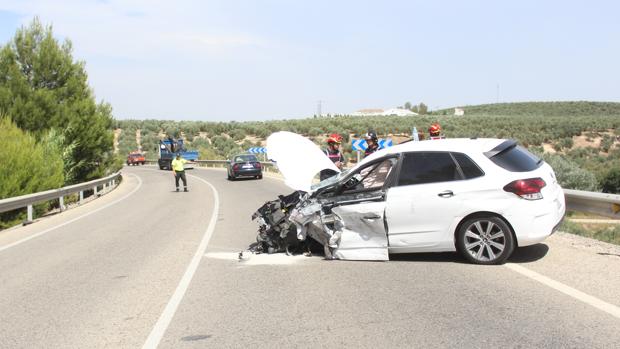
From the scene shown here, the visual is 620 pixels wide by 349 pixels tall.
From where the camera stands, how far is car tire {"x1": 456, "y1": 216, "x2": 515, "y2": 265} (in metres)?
7.78

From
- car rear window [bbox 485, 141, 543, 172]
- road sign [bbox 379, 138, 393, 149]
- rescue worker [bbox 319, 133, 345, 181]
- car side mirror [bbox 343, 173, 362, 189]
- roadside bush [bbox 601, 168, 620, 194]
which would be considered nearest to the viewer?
car rear window [bbox 485, 141, 543, 172]

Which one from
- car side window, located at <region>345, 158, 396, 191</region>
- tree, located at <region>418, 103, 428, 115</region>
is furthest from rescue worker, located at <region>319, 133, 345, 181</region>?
tree, located at <region>418, 103, 428, 115</region>

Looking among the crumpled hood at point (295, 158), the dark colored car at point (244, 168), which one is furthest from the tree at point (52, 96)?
the crumpled hood at point (295, 158)

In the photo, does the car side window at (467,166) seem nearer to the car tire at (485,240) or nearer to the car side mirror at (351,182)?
the car tire at (485,240)

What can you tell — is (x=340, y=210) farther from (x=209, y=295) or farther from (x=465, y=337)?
(x=465, y=337)

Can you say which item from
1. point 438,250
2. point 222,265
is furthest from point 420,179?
point 222,265

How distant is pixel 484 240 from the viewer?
7.95 meters

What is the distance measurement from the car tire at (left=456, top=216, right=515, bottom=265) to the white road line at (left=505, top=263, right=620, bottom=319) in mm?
256

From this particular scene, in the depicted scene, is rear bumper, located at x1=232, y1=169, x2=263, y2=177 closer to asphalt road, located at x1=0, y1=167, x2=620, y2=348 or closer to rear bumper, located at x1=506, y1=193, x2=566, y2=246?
asphalt road, located at x1=0, y1=167, x2=620, y2=348

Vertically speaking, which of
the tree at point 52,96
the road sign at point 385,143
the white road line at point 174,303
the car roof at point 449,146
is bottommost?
the white road line at point 174,303

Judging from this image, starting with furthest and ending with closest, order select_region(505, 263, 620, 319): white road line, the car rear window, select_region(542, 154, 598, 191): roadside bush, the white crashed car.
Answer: select_region(542, 154, 598, 191): roadside bush → the car rear window → the white crashed car → select_region(505, 263, 620, 319): white road line

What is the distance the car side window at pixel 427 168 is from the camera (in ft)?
26.8

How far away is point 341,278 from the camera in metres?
7.64

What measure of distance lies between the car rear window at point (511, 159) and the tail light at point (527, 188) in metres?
0.23
